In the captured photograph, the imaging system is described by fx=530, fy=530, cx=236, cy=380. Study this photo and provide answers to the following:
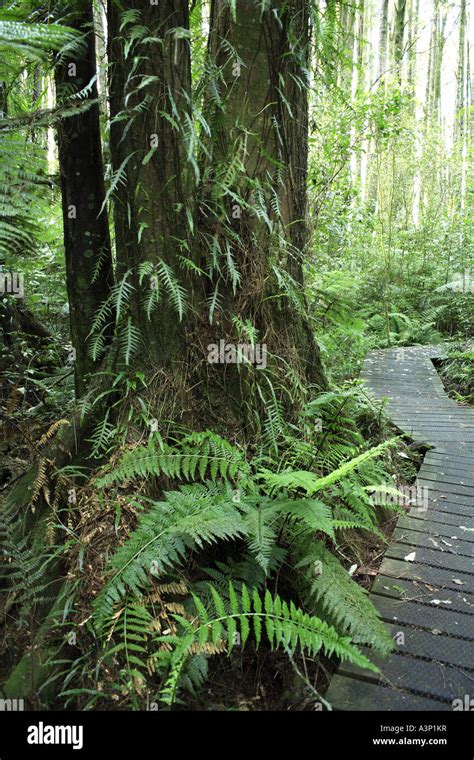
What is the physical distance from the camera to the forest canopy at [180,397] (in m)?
2.08

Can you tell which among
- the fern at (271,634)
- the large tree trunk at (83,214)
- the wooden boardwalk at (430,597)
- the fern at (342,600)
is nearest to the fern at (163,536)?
the fern at (271,634)

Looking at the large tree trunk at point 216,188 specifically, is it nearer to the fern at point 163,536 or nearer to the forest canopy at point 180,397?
the forest canopy at point 180,397

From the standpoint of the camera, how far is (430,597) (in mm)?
2547

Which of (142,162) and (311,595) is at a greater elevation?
(142,162)

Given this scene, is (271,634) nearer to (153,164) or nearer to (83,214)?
(153,164)

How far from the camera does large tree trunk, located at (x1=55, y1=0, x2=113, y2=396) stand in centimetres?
292

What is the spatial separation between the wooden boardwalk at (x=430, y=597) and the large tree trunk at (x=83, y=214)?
1.96 meters

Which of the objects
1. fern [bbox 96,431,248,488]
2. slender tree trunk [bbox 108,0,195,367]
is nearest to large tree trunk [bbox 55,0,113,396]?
slender tree trunk [bbox 108,0,195,367]

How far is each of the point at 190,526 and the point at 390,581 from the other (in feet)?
3.96

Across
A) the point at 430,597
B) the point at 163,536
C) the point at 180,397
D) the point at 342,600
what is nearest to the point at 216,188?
the point at 180,397

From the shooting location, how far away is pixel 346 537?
9.87ft
